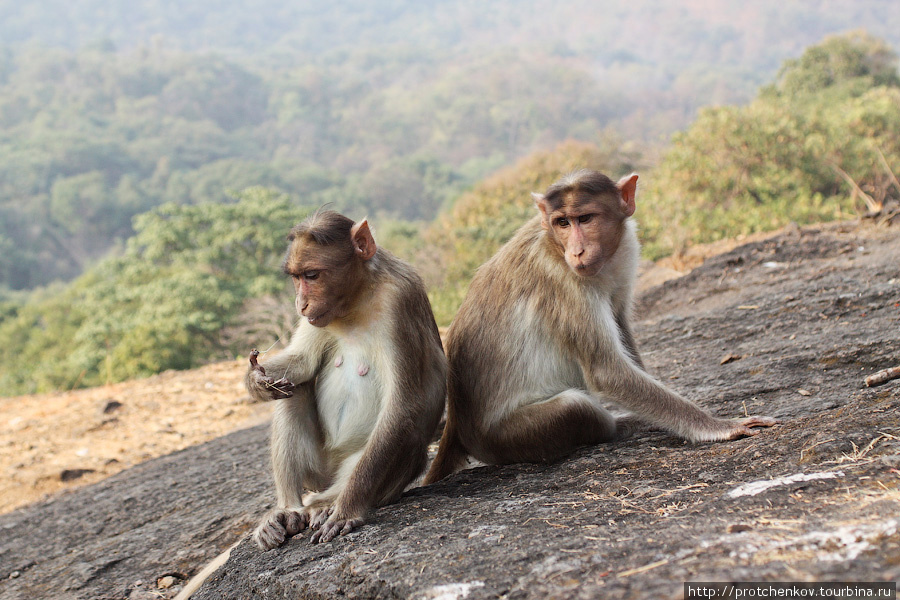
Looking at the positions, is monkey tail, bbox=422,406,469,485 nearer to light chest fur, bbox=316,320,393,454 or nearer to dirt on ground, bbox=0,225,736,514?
light chest fur, bbox=316,320,393,454

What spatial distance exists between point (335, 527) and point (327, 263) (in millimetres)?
1276

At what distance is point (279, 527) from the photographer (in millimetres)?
3816

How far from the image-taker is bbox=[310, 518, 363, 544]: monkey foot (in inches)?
140

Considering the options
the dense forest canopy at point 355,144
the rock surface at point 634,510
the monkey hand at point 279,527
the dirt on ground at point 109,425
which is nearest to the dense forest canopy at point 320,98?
the dense forest canopy at point 355,144

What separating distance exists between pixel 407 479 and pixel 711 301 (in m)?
5.27

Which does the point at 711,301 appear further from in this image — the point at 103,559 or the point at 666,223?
the point at 666,223

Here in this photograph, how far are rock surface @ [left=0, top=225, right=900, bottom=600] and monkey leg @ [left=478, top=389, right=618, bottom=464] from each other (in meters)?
0.12

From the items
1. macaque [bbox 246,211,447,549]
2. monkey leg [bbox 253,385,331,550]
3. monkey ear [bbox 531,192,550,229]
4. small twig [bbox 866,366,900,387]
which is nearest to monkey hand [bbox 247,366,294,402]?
macaque [bbox 246,211,447,549]

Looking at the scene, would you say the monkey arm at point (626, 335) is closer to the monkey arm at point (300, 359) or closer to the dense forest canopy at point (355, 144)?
the monkey arm at point (300, 359)

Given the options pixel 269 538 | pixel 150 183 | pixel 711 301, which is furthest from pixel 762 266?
pixel 150 183

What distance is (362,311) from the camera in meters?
3.99

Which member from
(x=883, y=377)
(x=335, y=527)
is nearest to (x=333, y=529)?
(x=335, y=527)

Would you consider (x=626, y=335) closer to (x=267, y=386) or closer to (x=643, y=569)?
(x=267, y=386)

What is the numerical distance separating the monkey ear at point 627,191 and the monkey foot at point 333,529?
210 cm
